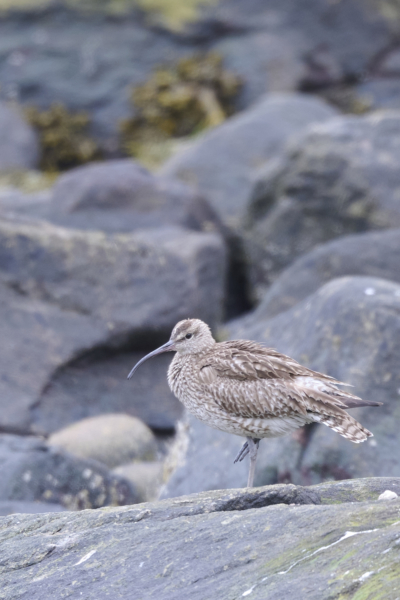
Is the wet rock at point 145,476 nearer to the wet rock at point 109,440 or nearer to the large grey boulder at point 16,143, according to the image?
Result: the wet rock at point 109,440

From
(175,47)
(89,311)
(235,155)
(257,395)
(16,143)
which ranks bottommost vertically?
(16,143)

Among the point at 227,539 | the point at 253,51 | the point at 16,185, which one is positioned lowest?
the point at 16,185

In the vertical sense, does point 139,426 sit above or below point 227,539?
A: below

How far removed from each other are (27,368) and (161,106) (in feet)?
46.4

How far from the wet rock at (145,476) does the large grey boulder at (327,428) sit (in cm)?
72

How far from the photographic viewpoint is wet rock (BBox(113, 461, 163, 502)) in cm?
963

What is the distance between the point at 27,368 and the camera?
12.7 meters

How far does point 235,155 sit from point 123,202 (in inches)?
145

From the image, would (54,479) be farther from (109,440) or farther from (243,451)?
(243,451)

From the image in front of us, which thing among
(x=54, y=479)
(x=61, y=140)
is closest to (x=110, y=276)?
(x=54, y=479)

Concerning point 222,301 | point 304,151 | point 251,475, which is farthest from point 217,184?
point 251,475

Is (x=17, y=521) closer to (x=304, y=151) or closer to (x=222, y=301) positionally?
(x=222, y=301)

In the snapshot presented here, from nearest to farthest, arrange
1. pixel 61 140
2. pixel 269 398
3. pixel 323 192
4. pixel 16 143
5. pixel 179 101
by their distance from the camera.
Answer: pixel 269 398
pixel 323 192
pixel 16 143
pixel 61 140
pixel 179 101

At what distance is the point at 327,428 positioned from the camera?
8000 millimetres
